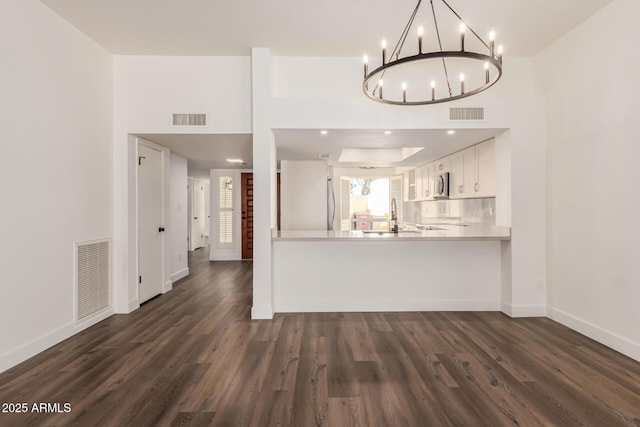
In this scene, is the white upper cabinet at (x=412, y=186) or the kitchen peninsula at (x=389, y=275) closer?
the kitchen peninsula at (x=389, y=275)

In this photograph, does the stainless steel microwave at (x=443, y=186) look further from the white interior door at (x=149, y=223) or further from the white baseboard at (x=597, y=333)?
the white interior door at (x=149, y=223)

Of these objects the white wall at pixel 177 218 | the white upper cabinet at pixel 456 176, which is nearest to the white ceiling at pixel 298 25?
the white upper cabinet at pixel 456 176

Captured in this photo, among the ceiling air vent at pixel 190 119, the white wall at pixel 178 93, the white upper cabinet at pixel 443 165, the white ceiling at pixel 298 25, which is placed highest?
the white ceiling at pixel 298 25

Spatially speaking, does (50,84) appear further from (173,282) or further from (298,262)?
(173,282)

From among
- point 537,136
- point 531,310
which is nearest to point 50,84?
point 537,136

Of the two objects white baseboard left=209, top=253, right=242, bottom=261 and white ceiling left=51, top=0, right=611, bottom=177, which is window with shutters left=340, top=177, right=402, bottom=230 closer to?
white baseboard left=209, top=253, right=242, bottom=261

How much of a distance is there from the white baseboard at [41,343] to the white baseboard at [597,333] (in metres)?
5.09

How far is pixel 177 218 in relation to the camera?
17.1ft

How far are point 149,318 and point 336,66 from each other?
375cm

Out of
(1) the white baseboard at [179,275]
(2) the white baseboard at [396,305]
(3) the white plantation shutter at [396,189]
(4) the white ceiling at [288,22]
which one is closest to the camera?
(4) the white ceiling at [288,22]

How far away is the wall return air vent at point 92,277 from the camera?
10.0 feet

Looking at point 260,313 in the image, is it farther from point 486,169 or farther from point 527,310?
point 486,169

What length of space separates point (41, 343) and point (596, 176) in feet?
17.6

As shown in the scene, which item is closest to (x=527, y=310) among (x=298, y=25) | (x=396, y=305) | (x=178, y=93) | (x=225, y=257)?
(x=396, y=305)
